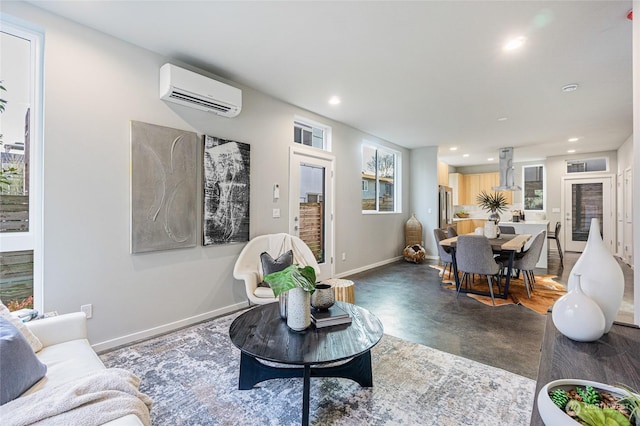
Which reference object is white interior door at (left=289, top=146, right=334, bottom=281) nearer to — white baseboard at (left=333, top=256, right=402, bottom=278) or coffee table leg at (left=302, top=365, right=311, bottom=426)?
white baseboard at (left=333, top=256, right=402, bottom=278)

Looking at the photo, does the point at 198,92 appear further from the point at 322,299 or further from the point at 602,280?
the point at 602,280

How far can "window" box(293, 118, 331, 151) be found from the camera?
4.49 metres

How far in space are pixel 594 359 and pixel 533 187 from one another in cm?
945

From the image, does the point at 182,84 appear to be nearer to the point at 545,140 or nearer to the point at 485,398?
the point at 485,398

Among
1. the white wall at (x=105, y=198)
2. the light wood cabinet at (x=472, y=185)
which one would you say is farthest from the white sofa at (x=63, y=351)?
the light wood cabinet at (x=472, y=185)

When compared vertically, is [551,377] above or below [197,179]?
below

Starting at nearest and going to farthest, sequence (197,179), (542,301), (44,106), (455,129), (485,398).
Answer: (485,398), (44,106), (197,179), (542,301), (455,129)

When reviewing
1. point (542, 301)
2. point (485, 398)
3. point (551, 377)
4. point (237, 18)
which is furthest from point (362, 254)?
point (551, 377)

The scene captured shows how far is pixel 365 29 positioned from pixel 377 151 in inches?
160

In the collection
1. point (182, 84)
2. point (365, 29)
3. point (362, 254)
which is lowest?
point (362, 254)

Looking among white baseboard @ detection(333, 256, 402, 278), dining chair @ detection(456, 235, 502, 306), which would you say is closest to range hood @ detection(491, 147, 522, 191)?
white baseboard @ detection(333, 256, 402, 278)

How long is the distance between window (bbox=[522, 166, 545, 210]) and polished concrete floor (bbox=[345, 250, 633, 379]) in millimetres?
4087

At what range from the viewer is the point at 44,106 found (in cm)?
226

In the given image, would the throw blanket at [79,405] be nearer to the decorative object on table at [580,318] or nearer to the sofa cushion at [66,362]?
the sofa cushion at [66,362]
